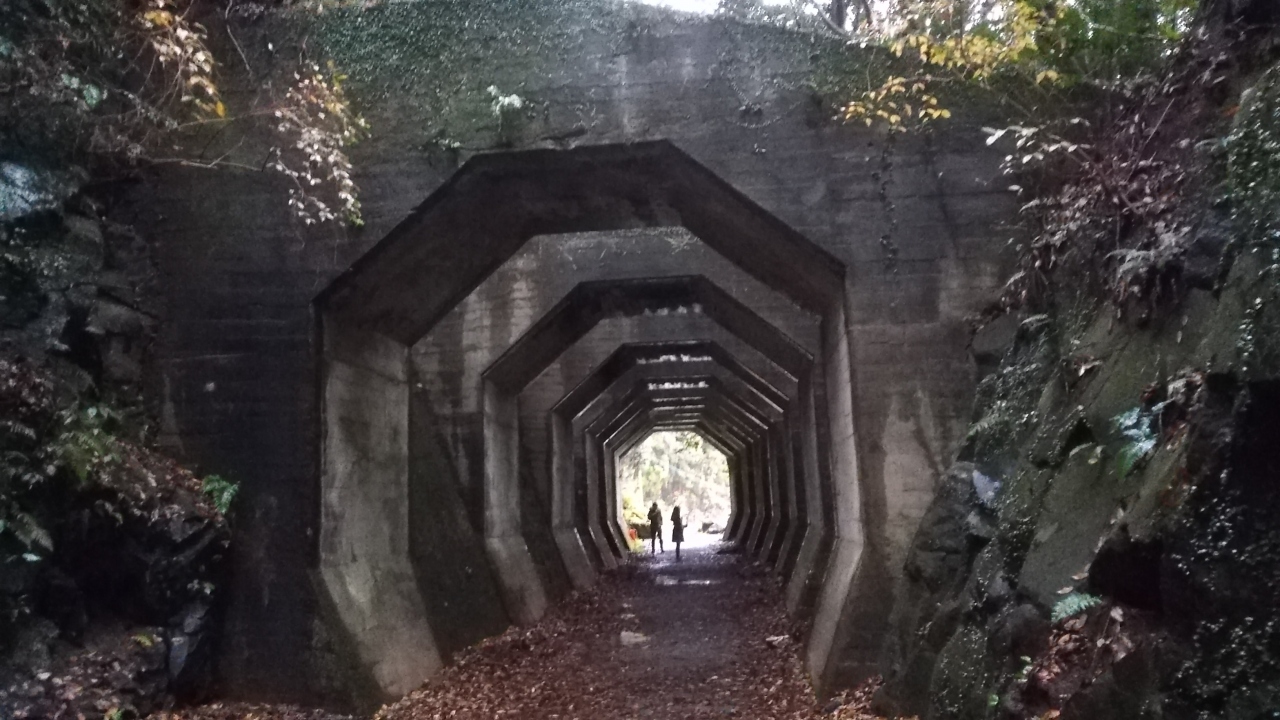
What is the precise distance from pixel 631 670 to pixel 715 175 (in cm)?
540

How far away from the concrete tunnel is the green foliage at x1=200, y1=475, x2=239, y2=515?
764 mm

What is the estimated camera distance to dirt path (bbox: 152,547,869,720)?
7734 millimetres

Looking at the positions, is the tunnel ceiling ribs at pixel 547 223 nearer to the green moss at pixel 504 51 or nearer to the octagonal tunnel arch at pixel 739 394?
the green moss at pixel 504 51

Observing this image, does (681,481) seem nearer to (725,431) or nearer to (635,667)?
(725,431)

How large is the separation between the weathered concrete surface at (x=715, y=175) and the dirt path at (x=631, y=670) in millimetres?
891

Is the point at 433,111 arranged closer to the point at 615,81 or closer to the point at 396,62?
the point at 396,62

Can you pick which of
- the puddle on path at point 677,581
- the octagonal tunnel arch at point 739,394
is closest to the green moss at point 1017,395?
the octagonal tunnel arch at point 739,394

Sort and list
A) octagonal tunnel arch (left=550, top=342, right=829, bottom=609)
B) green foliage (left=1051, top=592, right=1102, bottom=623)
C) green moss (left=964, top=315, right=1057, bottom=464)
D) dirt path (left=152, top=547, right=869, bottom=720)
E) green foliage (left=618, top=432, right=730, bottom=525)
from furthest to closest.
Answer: green foliage (left=618, top=432, right=730, bottom=525) < octagonal tunnel arch (left=550, top=342, right=829, bottom=609) < dirt path (left=152, top=547, right=869, bottom=720) < green moss (left=964, top=315, right=1057, bottom=464) < green foliage (left=1051, top=592, right=1102, bottom=623)

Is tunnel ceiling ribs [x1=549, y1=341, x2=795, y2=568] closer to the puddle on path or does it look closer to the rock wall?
the puddle on path

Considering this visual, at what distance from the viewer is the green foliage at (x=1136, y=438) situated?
4078mm

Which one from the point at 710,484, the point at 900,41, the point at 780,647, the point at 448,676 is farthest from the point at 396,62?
the point at 710,484

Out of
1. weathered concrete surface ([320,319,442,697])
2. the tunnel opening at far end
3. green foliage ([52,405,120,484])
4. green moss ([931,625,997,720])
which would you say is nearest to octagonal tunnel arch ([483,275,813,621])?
weathered concrete surface ([320,319,442,697])

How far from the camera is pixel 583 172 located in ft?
27.4

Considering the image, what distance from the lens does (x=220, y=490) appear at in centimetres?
769
